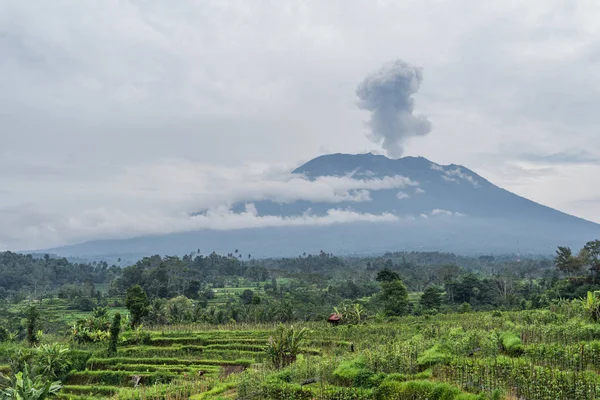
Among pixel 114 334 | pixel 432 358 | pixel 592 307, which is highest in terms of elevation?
pixel 592 307

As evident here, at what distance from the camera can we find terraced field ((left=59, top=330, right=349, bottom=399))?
23281 millimetres

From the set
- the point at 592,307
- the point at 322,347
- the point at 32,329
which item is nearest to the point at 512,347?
the point at 592,307

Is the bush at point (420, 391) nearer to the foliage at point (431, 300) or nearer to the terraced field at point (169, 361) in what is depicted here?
the terraced field at point (169, 361)

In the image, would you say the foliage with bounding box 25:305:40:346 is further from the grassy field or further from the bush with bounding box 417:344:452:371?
the bush with bounding box 417:344:452:371

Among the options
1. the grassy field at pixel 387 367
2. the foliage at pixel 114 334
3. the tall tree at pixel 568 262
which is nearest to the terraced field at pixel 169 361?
the grassy field at pixel 387 367

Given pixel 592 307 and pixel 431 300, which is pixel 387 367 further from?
pixel 431 300

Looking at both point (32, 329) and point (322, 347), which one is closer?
point (322, 347)

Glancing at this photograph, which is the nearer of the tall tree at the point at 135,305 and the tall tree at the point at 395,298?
the tall tree at the point at 135,305

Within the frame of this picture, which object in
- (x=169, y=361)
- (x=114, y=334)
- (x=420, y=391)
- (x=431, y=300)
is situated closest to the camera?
(x=420, y=391)

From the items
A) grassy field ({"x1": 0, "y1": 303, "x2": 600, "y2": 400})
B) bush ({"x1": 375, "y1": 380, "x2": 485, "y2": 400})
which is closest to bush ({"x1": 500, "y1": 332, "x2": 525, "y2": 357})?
grassy field ({"x1": 0, "y1": 303, "x2": 600, "y2": 400})

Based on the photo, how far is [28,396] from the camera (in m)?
12.8

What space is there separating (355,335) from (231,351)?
794 centimetres

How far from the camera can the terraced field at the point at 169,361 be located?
23.3 metres

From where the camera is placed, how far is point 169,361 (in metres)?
27.0
